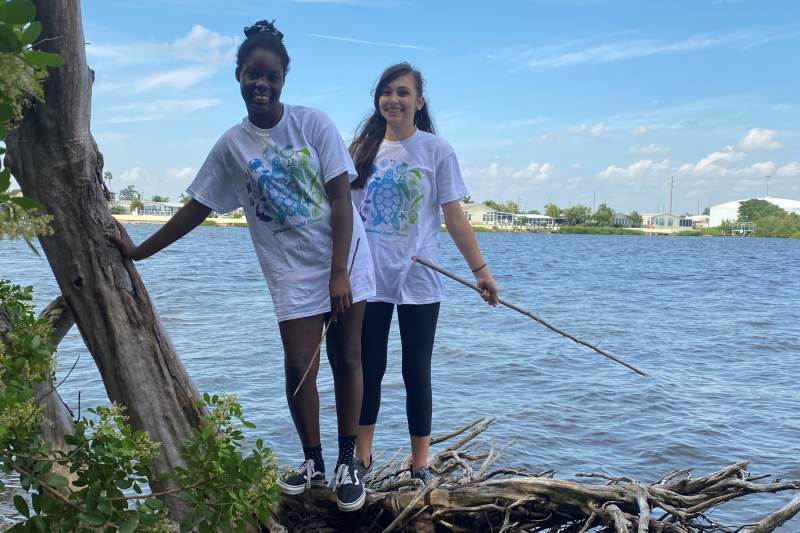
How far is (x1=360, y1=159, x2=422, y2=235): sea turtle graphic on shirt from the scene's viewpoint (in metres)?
4.21

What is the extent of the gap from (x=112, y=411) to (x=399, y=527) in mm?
1680

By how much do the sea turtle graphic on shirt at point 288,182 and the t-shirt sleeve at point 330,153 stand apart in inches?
2.2

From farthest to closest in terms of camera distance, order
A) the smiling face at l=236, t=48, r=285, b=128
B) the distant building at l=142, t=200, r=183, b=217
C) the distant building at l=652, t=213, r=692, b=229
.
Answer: the distant building at l=652, t=213, r=692, b=229, the distant building at l=142, t=200, r=183, b=217, the smiling face at l=236, t=48, r=285, b=128

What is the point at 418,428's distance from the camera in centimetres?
441

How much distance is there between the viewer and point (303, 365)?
3746mm

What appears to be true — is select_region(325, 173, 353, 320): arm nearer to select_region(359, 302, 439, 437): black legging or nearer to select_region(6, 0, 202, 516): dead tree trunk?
select_region(359, 302, 439, 437): black legging

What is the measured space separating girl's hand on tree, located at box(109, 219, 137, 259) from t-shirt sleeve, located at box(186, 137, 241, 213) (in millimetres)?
346

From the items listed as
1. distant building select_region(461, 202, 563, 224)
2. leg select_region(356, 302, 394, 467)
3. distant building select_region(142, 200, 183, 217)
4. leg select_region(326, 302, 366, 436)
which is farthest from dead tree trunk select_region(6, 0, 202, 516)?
distant building select_region(461, 202, 563, 224)

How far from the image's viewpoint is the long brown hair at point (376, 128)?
427 centimetres

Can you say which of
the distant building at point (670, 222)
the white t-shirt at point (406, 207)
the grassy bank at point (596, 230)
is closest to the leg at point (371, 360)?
the white t-shirt at point (406, 207)

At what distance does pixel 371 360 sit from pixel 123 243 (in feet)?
4.62

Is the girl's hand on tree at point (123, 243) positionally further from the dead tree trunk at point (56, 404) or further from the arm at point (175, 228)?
the dead tree trunk at point (56, 404)

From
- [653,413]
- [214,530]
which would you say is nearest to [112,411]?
[214,530]

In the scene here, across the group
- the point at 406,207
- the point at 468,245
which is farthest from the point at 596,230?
the point at 406,207
